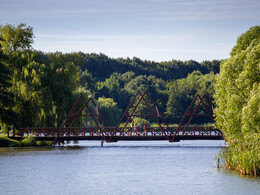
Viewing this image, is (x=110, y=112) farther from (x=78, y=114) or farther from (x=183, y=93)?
(x=78, y=114)

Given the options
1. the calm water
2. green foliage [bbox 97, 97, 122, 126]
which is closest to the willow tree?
the calm water

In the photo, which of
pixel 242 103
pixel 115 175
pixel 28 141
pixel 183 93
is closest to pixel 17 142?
pixel 28 141

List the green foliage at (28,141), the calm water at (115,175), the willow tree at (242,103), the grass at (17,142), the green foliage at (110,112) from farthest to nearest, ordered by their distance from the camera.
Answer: the green foliage at (110,112)
the green foliage at (28,141)
the grass at (17,142)
the willow tree at (242,103)
the calm water at (115,175)

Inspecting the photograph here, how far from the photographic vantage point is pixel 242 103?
37.2 m

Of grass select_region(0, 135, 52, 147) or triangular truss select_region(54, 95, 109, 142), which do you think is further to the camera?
grass select_region(0, 135, 52, 147)

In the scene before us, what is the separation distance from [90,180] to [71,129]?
26.8 metres

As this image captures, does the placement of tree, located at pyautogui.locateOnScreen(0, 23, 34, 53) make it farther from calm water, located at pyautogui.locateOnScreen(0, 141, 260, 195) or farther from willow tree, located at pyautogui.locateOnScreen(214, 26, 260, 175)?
willow tree, located at pyautogui.locateOnScreen(214, 26, 260, 175)

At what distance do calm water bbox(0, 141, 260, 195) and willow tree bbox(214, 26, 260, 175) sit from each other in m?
1.21

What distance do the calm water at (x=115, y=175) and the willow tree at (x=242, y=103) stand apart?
1.21 meters

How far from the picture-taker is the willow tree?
1182 inches

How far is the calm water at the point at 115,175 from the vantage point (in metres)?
28.1

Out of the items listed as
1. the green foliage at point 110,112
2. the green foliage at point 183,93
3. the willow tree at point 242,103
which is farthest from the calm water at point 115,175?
the green foliage at point 183,93

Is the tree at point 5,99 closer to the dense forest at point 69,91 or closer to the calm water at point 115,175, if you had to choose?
the dense forest at point 69,91

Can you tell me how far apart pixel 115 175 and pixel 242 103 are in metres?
10.1
